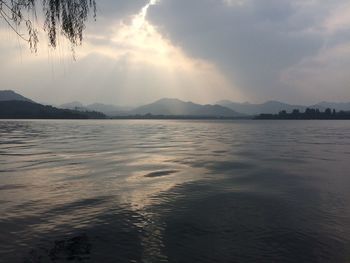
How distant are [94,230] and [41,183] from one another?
9174 mm

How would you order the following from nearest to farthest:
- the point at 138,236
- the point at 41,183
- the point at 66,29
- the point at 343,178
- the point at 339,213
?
the point at 66,29 < the point at 138,236 < the point at 339,213 < the point at 41,183 < the point at 343,178

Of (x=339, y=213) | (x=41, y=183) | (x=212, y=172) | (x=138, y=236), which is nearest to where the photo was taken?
(x=138, y=236)

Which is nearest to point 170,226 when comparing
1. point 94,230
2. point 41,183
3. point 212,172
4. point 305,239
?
point 94,230

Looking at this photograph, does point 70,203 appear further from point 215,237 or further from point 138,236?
point 215,237

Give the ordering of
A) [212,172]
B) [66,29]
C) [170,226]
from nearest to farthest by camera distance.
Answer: [66,29], [170,226], [212,172]

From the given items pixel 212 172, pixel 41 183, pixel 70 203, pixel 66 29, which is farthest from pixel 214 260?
pixel 212 172

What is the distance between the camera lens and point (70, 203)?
14859 mm

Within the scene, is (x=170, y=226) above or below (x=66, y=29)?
below

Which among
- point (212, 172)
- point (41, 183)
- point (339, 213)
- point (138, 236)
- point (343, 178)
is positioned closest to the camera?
point (138, 236)

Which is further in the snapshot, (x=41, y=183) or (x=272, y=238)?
(x=41, y=183)

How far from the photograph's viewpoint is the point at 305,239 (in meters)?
11.0

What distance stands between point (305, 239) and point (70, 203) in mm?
9020

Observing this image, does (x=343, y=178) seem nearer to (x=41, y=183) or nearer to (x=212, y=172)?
(x=212, y=172)

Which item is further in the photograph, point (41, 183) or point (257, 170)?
point (257, 170)
